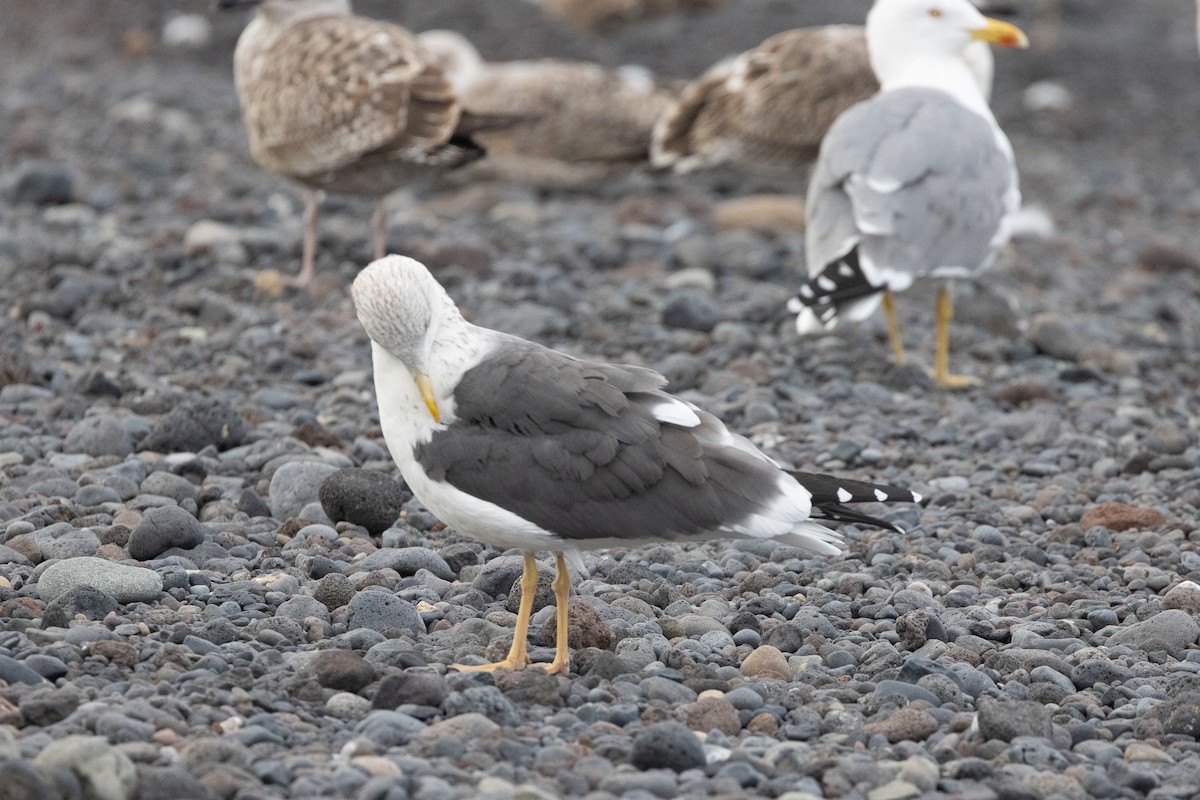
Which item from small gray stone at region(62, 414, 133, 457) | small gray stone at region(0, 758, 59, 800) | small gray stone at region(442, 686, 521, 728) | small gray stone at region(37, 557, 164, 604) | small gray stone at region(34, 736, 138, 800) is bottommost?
small gray stone at region(62, 414, 133, 457)

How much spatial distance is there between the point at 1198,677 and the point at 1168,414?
3246 millimetres

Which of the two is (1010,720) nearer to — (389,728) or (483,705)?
(483,705)

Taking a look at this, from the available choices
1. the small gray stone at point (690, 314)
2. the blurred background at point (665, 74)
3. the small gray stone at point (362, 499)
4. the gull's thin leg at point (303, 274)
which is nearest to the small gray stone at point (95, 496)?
Answer: the small gray stone at point (362, 499)

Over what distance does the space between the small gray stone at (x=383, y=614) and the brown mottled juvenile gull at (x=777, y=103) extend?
20.3 feet

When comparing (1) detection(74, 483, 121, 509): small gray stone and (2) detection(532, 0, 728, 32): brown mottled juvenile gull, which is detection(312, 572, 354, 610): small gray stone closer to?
(1) detection(74, 483, 121, 509): small gray stone

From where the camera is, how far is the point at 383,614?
4344mm

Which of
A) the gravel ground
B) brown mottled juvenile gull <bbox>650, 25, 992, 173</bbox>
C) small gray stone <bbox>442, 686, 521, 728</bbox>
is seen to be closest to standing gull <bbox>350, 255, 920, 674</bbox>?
small gray stone <bbox>442, 686, 521, 728</bbox>

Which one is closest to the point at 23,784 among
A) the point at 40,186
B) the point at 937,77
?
the point at 937,77

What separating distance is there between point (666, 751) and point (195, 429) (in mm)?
2909

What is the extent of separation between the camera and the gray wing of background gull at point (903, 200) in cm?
713

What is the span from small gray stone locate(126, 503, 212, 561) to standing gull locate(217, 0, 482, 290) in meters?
3.52

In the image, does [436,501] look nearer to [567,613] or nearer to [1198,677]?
[567,613]

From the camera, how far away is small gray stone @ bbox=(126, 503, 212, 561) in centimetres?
474

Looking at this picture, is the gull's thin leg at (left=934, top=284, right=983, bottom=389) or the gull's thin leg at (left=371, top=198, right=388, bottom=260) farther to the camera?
the gull's thin leg at (left=371, top=198, right=388, bottom=260)
